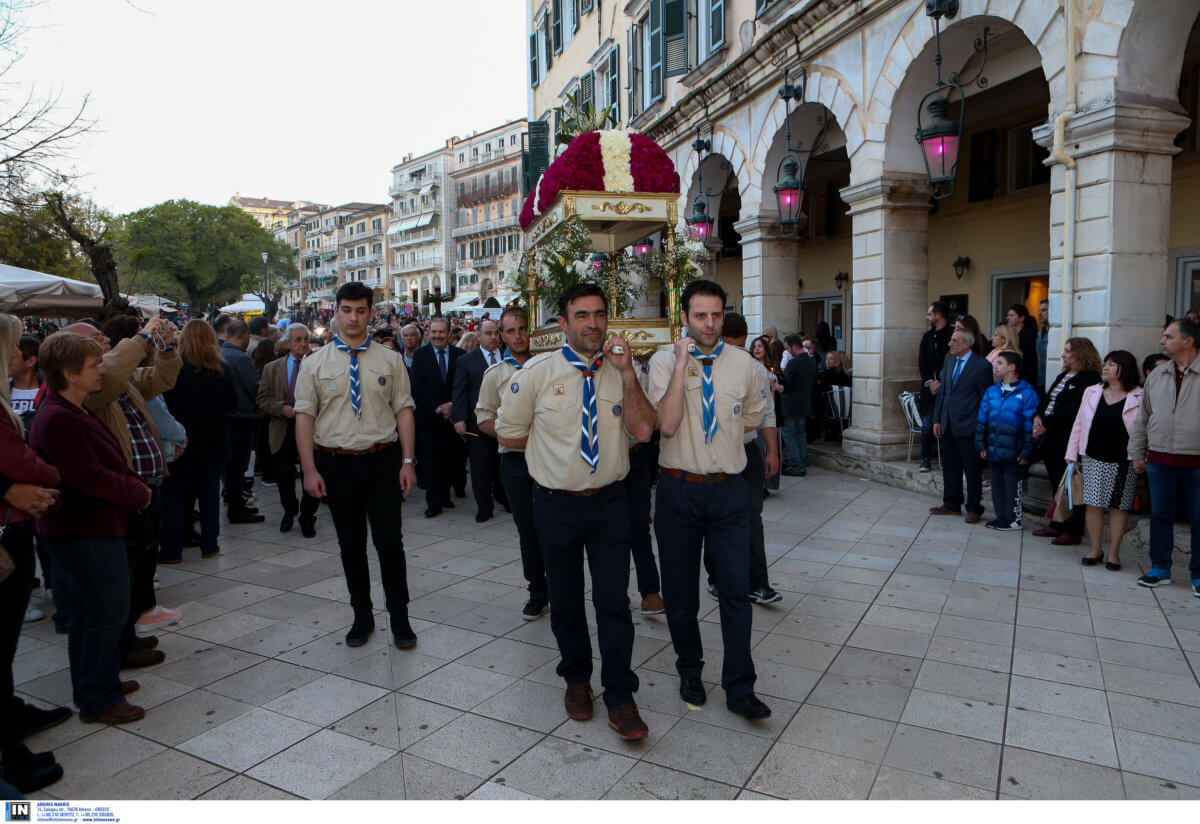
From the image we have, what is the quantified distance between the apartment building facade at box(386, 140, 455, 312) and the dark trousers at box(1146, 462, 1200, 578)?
233 feet

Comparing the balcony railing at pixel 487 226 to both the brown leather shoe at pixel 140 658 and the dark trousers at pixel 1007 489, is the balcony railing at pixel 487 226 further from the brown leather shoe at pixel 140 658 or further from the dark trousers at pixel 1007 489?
the brown leather shoe at pixel 140 658

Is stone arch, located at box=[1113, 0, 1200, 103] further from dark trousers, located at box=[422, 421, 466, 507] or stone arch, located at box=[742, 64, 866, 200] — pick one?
dark trousers, located at box=[422, 421, 466, 507]

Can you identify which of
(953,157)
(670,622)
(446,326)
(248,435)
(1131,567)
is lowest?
(1131,567)

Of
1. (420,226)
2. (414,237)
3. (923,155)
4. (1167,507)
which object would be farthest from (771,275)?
(414,237)

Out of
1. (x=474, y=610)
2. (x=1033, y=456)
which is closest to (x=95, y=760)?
(x=474, y=610)

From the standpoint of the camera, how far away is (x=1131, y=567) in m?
6.01

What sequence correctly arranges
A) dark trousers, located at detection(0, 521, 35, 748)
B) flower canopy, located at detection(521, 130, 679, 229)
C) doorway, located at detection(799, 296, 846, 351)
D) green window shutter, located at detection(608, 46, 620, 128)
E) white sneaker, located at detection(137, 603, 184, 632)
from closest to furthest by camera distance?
dark trousers, located at detection(0, 521, 35, 748), white sneaker, located at detection(137, 603, 184, 632), flower canopy, located at detection(521, 130, 679, 229), doorway, located at detection(799, 296, 846, 351), green window shutter, located at detection(608, 46, 620, 128)

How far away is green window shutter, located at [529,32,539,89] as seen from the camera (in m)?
25.2

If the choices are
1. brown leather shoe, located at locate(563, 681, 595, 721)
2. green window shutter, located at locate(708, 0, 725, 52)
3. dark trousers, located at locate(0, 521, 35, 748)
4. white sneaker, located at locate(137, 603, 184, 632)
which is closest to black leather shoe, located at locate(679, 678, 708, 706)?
brown leather shoe, located at locate(563, 681, 595, 721)

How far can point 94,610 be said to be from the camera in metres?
3.63

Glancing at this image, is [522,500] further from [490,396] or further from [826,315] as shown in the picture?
[826,315]

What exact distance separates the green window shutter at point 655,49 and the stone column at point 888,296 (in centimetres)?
688

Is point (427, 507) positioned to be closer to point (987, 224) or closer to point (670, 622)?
point (670, 622)

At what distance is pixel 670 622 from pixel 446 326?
18.0 ft
